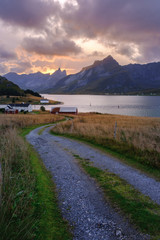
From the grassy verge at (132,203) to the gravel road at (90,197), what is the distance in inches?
12.8

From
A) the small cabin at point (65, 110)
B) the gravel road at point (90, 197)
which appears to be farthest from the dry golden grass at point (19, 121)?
the small cabin at point (65, 110)

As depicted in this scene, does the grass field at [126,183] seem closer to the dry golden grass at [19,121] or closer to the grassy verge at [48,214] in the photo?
the grassy verge at [48,214]

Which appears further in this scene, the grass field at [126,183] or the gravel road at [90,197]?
the grass field at [126,183]

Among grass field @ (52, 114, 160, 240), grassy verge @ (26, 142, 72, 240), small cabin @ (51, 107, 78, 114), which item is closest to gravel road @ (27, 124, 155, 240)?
grassy verge @ (26, 142, 72, 240)

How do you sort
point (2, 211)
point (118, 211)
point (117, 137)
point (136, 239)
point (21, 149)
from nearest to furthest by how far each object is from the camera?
point (136, 239), point (2, 211), point (118, 211), point (21, 149), point (117, 137)

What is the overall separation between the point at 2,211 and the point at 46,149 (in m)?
10.5

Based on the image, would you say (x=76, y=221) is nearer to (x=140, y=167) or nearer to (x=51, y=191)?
(x=51, y=191)

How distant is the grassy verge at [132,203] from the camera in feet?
17.4

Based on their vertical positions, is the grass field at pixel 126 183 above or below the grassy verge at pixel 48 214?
above

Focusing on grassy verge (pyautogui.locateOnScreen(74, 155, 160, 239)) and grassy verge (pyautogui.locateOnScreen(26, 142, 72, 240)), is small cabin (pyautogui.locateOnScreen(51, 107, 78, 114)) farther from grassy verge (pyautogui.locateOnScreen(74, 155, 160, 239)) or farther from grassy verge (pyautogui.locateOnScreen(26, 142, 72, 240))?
grassy verge (pyautogui.locateOnScreen(26, 142, 72, 240))

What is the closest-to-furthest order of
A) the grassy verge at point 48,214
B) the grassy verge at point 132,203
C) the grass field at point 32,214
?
the grass field at point 32,214 < the grassy verge at point 48,214 < the grassy verge at point 132,203

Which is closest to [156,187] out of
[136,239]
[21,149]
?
[136,239]

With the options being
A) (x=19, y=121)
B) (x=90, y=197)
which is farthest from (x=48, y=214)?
(x=19, y=121)

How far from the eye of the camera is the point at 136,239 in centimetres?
475
